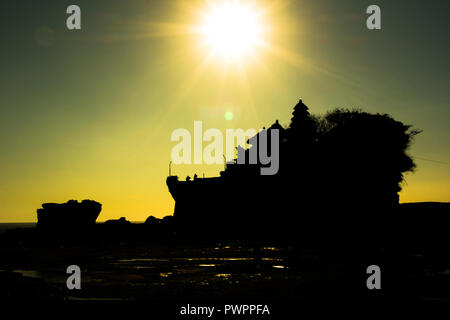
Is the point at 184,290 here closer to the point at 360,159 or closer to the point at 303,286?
the point at 303,286

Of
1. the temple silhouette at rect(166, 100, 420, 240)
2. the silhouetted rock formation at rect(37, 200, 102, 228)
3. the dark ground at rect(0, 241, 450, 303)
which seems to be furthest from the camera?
the silhouetted rock formation at rect(37, 200, 102, 228)

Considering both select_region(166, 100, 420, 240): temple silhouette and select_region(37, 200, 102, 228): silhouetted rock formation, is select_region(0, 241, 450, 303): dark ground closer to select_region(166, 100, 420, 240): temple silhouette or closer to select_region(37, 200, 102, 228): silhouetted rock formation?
select_region(166, 100, 420, 240): temple silhouette

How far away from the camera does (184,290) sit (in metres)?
16.9

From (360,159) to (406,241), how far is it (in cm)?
1326

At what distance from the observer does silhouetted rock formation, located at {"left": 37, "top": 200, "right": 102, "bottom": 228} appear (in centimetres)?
9306

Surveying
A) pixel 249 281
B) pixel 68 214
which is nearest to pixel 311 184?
pixel 249 281

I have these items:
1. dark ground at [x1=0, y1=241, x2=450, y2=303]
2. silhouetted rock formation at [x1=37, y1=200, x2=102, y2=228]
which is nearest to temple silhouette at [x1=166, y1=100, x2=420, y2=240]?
dark ground at [x1=0, y1=241, x2=450, y2=303]

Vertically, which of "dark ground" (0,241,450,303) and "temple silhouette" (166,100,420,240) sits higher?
"temple silhouette" (166,100,420,240)

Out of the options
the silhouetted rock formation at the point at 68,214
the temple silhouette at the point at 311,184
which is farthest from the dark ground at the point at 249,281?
the silhouetted rock formation at the point at 68,214

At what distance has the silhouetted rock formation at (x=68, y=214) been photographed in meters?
93.1

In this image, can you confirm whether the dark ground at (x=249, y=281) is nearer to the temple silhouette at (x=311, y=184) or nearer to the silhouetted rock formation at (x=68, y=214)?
the temple silhouette at (x=311, y=184)

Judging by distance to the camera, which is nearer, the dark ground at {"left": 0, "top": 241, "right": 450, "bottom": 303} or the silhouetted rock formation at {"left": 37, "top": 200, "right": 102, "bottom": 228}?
the dark ground at {"left": 0, "top": 241, "right": 450, "bottom": 303}

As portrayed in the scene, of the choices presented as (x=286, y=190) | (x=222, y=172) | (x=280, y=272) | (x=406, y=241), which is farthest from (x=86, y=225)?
(x=280, y=272)

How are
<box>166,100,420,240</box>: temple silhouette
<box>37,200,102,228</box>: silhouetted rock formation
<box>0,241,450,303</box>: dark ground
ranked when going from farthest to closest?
<box>37,200,102,228</box>: silhouetted rock formation, <box>166,100,420,240</box>: temple silhouette, <box>0,241,450,303</box>: dark ground
